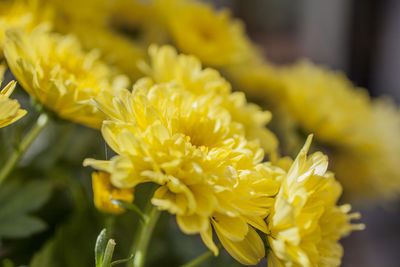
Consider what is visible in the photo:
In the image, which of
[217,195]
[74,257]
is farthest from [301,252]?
[74,257]

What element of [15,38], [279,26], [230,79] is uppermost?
[15,38]

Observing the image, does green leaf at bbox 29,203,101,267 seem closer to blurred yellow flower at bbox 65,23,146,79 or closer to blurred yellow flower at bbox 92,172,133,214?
blurred yellow flower at bbox 92,172,133,214

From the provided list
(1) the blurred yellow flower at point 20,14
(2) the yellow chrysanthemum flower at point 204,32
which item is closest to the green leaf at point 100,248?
(1) the blurred yellow flower at point 20,14

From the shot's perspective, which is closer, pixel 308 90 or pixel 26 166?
pixel 26 166

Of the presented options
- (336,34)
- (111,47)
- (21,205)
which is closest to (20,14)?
(111,47)

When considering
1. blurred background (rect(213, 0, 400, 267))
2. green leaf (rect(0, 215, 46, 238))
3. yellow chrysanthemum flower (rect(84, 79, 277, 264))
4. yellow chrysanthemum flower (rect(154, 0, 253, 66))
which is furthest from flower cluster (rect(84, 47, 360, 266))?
blurred background (rect(213, 0, 400, 267))

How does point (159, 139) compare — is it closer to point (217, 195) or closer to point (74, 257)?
point (217, 195)

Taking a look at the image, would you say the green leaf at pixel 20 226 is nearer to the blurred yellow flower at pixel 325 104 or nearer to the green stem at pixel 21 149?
the green stem at pixel 21 149
